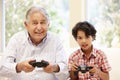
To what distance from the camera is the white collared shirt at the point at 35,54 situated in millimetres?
1760

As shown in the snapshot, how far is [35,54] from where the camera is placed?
183 cm

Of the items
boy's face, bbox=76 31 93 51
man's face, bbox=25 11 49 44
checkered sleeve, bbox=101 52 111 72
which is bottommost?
checkered sleeve, bbox=101 52 111 72

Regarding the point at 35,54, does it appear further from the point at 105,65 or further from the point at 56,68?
the point at 105,65

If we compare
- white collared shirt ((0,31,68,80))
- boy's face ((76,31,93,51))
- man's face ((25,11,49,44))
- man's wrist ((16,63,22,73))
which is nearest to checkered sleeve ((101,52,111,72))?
boy's face ((76,31,93,51))

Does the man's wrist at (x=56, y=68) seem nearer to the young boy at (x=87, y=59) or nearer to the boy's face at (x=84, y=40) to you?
the young boy at (x=87, y=59)

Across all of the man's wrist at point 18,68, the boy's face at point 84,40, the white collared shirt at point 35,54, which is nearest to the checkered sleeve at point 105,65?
the boy's face at point 84,40

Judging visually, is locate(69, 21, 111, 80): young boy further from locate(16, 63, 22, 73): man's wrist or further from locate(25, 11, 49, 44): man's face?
locate(16, 63, 22, 73): man's wrist

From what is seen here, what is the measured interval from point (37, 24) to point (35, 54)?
0.25 metres

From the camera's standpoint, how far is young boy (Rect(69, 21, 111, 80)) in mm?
1838

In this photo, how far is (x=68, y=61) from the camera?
1.92m

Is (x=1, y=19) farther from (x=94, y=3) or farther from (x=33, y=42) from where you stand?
(x=33, y=42)

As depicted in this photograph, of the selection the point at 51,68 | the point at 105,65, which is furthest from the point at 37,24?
the point at 105,65

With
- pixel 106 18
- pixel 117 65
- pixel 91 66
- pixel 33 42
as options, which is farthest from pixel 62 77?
pixel 106 18

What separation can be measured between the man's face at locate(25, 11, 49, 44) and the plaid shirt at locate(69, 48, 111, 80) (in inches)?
14.4
